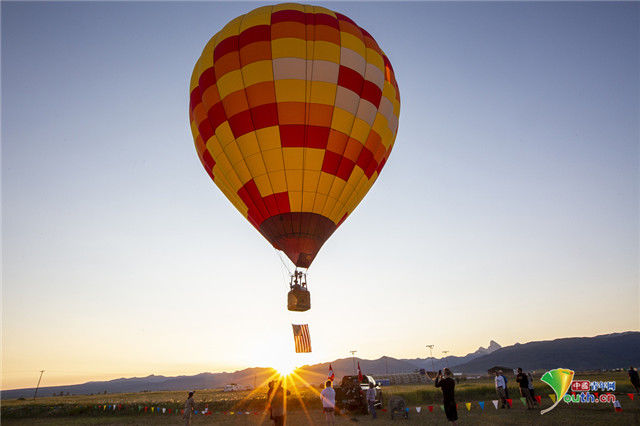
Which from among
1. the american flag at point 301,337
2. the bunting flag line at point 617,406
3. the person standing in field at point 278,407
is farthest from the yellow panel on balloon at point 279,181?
the bunting flag line at point 617,406

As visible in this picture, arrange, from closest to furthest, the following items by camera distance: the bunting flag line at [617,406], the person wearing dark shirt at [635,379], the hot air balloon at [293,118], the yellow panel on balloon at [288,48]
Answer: the bunting flag line at [617,406], the hot air balloon at [293,118], the yellow panel on balloon at [288,48], the person wearing dark shirt at [635,379]

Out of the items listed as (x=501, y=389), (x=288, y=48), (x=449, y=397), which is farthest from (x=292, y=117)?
(x=501, y=389)

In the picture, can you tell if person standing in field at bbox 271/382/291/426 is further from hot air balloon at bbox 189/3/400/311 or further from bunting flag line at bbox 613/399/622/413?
bunting flag line at bbox 613/399/622/413

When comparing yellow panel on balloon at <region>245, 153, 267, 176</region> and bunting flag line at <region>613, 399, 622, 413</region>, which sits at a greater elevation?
yellow panel on balloon at <region>245, 153, 267, 176</region>

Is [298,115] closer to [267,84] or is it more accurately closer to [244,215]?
[267,84]

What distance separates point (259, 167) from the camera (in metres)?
14.7

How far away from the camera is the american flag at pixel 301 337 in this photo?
51.8ft

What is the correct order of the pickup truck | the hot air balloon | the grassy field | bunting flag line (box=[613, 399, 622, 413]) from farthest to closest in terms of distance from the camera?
the pickup truck, the hot air balloon, bunting flag line (box=[613, 399, 622, 413]), the grassy field

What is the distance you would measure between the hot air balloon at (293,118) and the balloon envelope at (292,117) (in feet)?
0.13

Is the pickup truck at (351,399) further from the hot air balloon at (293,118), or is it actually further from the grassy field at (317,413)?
the hot air balloon at (293,118)

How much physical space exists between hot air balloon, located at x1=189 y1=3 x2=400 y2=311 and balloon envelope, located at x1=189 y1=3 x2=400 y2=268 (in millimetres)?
39

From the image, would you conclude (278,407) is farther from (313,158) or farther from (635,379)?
(635,379)

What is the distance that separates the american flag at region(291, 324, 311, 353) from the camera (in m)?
15.8

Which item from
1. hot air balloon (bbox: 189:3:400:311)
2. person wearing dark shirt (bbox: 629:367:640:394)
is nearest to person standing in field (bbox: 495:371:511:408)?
person wearing dark shirt (bbox: 629:367:640:394)
